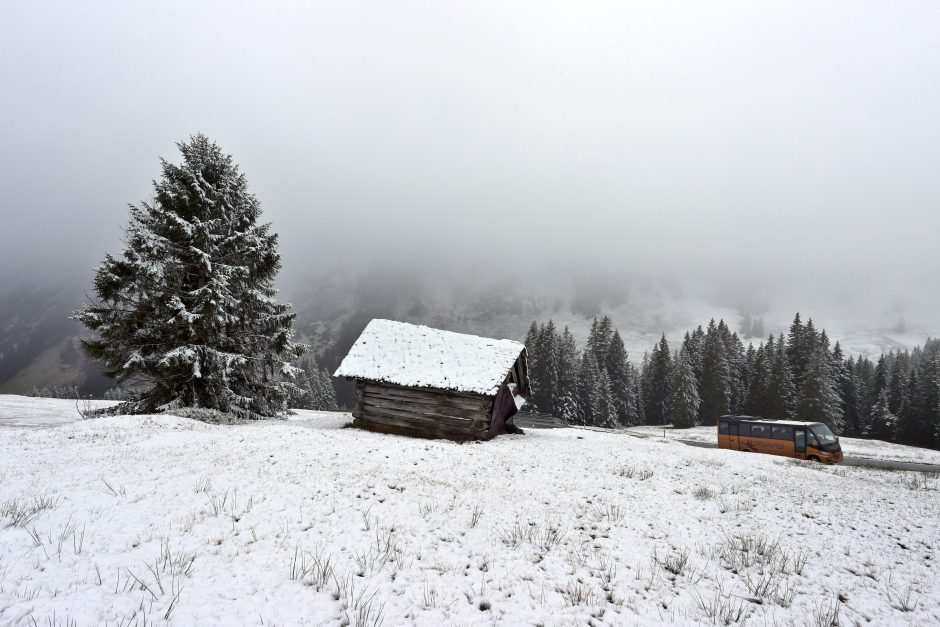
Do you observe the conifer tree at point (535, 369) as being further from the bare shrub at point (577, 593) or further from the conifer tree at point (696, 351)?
the bare shrub at point (577, 593)

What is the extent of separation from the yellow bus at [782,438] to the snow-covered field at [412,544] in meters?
13.6

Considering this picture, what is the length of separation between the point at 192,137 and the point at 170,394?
1207 cm

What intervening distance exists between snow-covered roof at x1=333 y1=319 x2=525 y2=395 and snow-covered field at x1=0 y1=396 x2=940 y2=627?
7.92m

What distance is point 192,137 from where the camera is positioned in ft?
58.3

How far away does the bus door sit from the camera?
2305 centimetres

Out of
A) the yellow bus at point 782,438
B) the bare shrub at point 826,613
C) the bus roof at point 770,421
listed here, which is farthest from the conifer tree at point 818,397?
the bare shrub at point 826,613

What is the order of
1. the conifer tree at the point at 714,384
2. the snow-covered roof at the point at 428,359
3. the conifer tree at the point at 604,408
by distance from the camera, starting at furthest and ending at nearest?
the conifer tree at the point at 604,408 < the conifer tree at the point at 714,384 < the snow-covered roof at the point at 428,359

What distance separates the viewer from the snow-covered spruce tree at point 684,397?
55.2m

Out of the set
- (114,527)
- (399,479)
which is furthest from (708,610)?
(114,527)

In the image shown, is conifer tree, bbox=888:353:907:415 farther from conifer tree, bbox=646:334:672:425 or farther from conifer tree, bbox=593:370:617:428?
conifer tree, bbox=593:370:617:428

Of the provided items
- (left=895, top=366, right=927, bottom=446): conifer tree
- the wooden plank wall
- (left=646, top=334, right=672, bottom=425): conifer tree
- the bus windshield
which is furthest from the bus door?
(left=895, top=366, right=927, bottom=446): conifer tree

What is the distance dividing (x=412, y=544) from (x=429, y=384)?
506 inches

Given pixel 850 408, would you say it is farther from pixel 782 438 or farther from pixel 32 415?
pixel 32 415

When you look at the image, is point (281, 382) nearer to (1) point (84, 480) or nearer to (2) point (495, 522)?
(1) point (84, 480)
